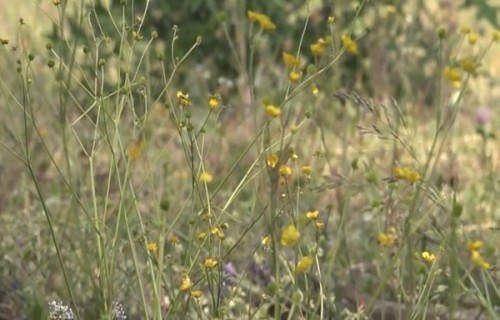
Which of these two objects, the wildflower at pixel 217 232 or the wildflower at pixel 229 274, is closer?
the wildflower at pixel 217 232

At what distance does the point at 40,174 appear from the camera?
4227mm

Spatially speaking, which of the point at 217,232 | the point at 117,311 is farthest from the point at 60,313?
the point at 217,232

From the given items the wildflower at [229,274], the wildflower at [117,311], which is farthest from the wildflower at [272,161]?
→ the wildflower at [229,274]

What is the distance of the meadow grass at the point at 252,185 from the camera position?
83.9 inches

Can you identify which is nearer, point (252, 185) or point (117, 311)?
point (117, 311)

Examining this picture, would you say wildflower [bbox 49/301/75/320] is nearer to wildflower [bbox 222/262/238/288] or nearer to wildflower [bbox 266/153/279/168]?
wildflower [bbox 222/262/238/288]

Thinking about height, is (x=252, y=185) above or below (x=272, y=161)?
below

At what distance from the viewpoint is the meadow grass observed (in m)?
2.13

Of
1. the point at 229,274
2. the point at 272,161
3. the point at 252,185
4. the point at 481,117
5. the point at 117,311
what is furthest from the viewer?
the point at 481,117

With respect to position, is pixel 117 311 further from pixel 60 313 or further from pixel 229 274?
pixel 229 274

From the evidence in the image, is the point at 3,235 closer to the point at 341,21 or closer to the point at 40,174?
the point at 40,174

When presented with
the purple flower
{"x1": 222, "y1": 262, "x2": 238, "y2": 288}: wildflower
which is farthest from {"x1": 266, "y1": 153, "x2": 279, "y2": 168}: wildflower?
the purple flower

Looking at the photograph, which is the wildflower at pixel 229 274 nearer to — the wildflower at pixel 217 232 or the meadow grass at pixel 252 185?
the meadow grass at pixel 252 185

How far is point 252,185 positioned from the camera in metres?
3.77
